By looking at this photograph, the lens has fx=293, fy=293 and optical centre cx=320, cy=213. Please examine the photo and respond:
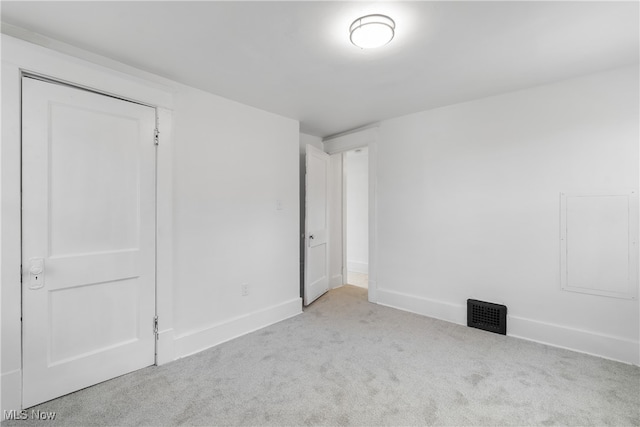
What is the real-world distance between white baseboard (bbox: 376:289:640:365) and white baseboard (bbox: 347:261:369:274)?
2.29 meters

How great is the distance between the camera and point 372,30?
1695 millimetres

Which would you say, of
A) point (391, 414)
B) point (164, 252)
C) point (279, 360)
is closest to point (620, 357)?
point (391, 414)

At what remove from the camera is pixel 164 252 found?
7.83ft

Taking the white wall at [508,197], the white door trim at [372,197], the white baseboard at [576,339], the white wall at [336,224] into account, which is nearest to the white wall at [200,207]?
the white door trim at [372,197]

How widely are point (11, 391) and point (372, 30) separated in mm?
3035

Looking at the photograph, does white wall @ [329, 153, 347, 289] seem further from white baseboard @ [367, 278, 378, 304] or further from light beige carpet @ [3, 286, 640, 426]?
light beige carpet @ [3, 286, 640, 426]

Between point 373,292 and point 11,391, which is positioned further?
point 373,292

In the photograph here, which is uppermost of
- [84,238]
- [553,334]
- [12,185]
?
[12,185]

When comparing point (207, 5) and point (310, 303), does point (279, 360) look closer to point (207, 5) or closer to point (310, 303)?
point (310, 303)

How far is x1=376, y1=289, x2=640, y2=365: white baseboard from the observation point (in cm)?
233

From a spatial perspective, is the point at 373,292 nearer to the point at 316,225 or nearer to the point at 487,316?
the point at 316,225

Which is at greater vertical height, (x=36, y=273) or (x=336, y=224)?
(x=336, y=224)

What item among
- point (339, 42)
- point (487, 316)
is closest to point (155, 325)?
point (339, 42)

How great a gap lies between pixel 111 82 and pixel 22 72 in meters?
0.46
